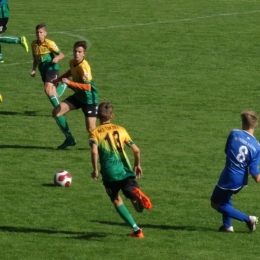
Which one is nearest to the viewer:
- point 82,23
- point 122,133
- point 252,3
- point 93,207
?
point 122,133

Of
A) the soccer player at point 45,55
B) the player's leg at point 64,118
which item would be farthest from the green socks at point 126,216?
the soccer player at point 45,55

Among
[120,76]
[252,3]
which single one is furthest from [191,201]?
[252,3]

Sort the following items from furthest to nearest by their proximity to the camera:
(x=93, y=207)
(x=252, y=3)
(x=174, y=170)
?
(x=252, y=3) → (x=174, y=170) → (x=93, y=207)

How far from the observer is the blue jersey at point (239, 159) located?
13727mm

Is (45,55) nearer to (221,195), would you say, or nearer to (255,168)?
(221,195)

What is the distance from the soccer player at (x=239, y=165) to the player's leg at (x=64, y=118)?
240 inches

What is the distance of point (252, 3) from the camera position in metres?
39.6

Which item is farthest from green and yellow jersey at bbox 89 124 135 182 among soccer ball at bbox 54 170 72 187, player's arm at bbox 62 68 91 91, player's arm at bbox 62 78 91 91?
player's arm at bbox 62 68 91 91

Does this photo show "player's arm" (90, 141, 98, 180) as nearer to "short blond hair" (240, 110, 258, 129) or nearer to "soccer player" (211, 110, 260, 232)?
"soccer player" (211, 110, 260, 232)

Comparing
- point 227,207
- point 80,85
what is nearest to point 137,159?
point 227,207

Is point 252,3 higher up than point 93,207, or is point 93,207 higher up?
A: point 93,207

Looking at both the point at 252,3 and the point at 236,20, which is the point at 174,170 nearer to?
the point at 236,20

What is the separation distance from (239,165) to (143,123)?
28.9 ft

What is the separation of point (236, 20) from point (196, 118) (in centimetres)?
1378
